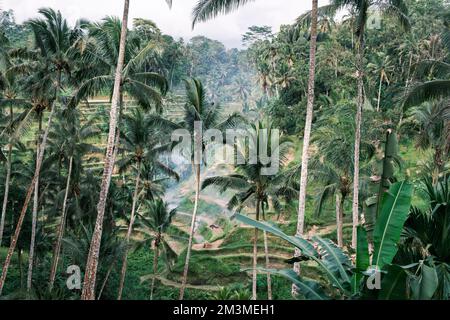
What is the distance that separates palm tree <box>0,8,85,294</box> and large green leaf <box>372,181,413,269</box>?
1131cm

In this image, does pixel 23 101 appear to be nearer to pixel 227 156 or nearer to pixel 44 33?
pixel 44 33

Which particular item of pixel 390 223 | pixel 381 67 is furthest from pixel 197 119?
pixel 381 67

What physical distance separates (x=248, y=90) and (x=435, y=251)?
65123 mm

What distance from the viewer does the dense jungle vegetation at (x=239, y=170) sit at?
20.8 ft

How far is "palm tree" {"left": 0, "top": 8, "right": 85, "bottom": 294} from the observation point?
1454 centimetres

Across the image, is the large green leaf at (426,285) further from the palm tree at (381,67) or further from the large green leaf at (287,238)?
the palm tree at (381,67)

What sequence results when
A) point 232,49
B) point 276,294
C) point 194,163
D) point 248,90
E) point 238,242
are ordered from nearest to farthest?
point 194,163, point 276,294, point 238,242, point 248,90, point 232,49

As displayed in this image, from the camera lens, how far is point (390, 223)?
570 cm

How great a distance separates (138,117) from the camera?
18.4 metres

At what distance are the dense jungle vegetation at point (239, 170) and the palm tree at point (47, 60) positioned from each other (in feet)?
0.16

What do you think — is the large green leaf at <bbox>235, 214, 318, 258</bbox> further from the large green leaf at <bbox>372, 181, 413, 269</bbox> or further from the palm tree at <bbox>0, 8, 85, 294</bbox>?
the palm tree at <bbox>0, 8, 85, 294</bbox>

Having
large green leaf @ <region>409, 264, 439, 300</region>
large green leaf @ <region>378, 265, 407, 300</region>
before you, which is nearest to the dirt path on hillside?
large green leaf @ <region>409, 264, 439, 300</region>

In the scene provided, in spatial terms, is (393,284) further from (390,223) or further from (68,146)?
(68,146)
